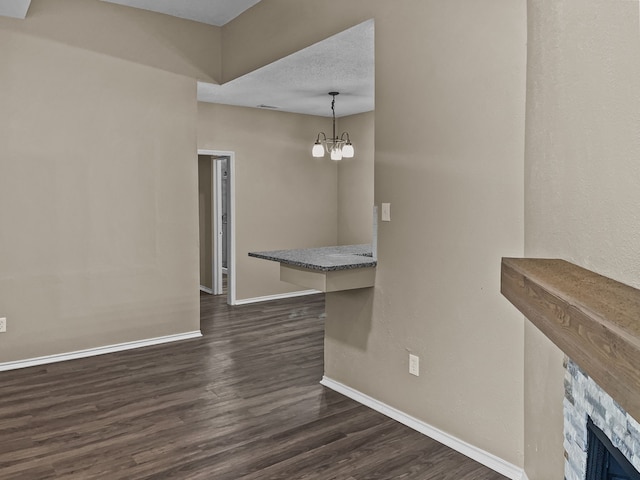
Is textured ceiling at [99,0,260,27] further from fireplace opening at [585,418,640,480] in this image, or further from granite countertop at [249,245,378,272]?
fireplace opening at [585,418,640,480]

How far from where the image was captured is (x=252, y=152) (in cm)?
666

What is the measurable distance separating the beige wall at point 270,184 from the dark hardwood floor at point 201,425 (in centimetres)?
230

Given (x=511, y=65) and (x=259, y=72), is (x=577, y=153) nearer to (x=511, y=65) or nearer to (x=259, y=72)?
(x=511, y=65)

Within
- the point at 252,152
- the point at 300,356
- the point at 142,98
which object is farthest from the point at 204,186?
the point at 300,356

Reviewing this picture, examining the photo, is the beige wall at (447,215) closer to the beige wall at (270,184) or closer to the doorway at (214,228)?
the beige wall at (270,184)

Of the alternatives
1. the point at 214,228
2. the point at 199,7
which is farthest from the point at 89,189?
the point at 214,228

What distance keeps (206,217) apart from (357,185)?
2.37 m

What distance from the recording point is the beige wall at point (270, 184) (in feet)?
21.3

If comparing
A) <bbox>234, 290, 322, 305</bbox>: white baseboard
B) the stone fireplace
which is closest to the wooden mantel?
the stone fireplace

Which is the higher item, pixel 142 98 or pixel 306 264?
pixel 142 98

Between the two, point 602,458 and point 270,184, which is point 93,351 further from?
point 602,458

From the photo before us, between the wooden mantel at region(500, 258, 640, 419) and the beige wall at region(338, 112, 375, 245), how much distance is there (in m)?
5.41

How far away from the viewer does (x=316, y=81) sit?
16.3 ft

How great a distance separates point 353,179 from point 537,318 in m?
6.00
